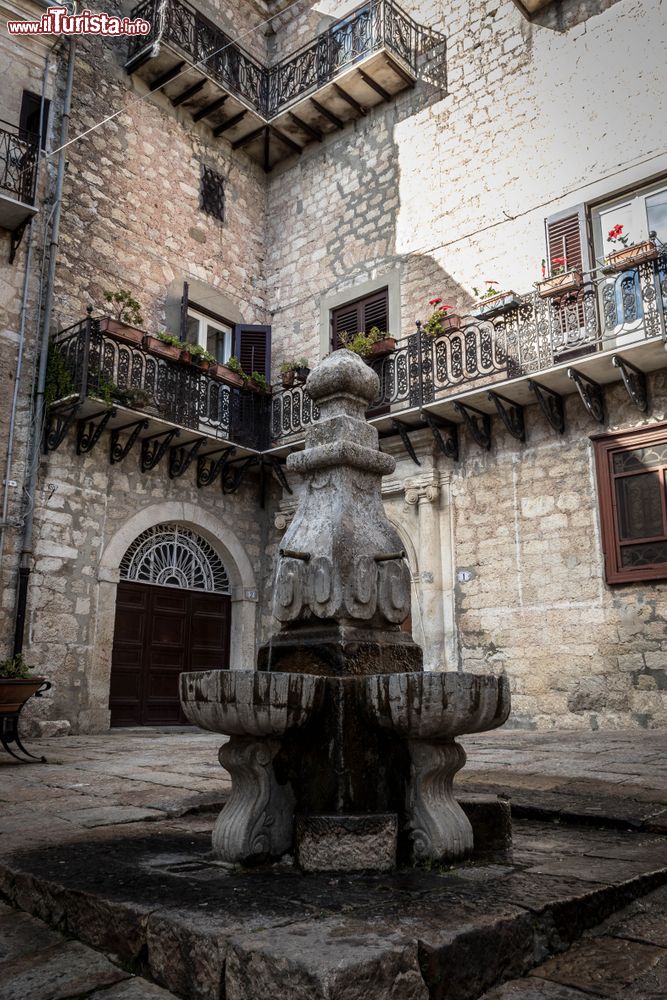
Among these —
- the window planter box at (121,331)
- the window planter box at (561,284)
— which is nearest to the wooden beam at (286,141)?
the window planter box at (121,331)

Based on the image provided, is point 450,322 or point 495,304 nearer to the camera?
point 495,304

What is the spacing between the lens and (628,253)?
31.1 feet

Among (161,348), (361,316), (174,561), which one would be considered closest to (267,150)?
(361,316)

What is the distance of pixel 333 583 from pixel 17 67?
35.0 feet

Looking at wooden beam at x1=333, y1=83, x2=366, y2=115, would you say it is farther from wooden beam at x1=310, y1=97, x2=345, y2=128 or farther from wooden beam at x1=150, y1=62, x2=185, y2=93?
wooden beam at x1=150, y1=62, x2=185, y2=93

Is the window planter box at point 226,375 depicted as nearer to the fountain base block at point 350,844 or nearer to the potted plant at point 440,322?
the potted plant at point 440,322

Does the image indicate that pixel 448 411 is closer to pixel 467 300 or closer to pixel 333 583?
pixel 467 300

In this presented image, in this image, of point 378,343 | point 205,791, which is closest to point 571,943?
point 205,791

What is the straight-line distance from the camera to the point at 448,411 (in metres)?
10.8

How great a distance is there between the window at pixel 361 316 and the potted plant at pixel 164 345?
109 inches

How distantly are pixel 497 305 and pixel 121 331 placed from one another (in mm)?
5043

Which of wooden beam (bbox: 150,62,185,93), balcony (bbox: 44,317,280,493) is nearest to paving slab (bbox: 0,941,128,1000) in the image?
balcony (bbox: 44,317,280,493)

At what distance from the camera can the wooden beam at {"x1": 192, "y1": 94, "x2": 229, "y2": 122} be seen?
43.6ft

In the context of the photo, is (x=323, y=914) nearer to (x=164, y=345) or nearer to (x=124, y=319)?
(x=164, y=345)
